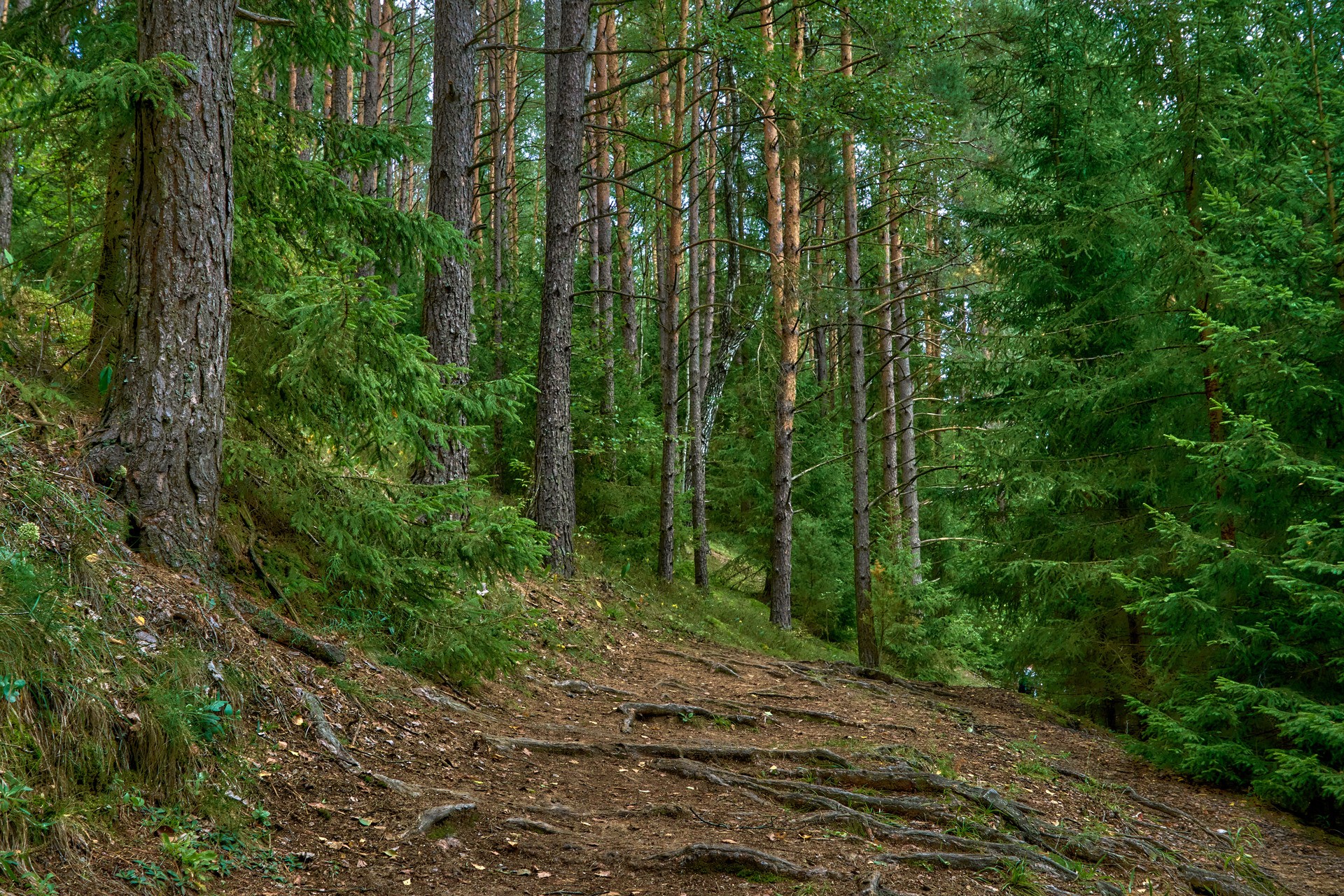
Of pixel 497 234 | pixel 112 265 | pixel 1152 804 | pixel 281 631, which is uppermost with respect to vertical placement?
pixel 497 234

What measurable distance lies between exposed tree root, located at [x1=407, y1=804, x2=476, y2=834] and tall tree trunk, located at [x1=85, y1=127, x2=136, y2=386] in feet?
11.6

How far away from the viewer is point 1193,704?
297 inches

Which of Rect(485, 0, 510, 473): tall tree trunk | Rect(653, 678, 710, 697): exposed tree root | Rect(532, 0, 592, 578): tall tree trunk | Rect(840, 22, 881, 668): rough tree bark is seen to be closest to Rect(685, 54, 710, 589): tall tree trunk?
Rect(840, 22, 881, 668): rough tree bark

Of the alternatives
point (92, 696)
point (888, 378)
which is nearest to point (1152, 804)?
point (92, 696)

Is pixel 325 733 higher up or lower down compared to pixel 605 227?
lower down

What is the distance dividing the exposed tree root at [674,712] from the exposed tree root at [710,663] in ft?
7.19

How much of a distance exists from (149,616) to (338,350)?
199 cm

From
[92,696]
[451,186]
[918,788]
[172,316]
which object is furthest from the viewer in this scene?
[451,186]

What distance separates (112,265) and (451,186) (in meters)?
3.45

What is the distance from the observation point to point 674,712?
7.70m

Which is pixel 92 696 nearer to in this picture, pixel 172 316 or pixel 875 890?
pixel 172 316

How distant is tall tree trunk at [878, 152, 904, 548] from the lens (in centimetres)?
1497

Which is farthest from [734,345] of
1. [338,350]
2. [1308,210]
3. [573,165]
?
[338,350]

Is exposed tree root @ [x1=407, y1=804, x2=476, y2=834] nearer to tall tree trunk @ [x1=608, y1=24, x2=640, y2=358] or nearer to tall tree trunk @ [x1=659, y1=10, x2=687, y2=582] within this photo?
tall tree trunk @ [x1=659, y1=10, x2=687, y2=582]
